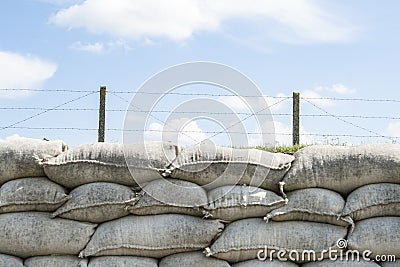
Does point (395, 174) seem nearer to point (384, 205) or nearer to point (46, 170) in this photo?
point (384, 205)

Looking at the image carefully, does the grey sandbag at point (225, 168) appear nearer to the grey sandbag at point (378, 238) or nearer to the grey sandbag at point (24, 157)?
the grey sandbag at point (378, 238)

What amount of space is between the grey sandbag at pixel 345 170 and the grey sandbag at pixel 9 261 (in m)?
1.55

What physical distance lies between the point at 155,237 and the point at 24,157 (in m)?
0.88

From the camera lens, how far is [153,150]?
3.24m

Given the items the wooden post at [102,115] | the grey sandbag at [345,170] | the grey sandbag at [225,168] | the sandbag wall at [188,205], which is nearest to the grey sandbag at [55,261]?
the sandbag wall at [188,205]

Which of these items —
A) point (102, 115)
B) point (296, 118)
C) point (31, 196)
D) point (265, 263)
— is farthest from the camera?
point (296, 118)

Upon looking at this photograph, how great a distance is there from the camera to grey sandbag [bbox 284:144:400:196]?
3246mm

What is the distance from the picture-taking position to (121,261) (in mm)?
3137

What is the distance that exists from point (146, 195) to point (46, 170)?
59 cm

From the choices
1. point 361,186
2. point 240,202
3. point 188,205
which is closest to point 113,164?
point 188,205

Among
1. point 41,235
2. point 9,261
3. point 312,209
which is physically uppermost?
point 312,209

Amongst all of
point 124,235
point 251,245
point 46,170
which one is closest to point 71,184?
point 46,170

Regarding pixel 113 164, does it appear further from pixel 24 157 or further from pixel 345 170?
pixel 345 170

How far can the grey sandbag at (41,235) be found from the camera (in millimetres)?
3193
